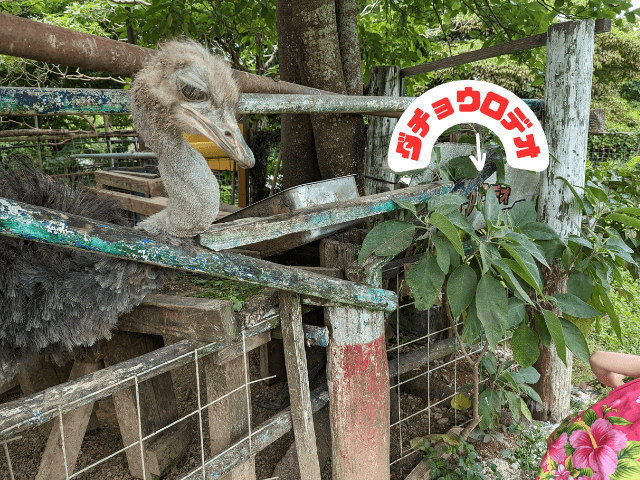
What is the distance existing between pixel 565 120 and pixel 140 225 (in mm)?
2213

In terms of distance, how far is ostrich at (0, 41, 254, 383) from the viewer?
1294 mm

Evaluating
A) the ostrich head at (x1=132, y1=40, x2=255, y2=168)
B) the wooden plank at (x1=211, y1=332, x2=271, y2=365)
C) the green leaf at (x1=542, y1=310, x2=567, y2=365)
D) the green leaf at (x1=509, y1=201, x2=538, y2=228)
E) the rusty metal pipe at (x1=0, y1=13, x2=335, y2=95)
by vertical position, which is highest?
the rusty metal pipe at (x1=0, y1=13, x2=335, y2=95)

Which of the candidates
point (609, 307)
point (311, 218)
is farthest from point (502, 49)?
point (311, 218)

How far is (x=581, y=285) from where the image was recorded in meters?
2.34

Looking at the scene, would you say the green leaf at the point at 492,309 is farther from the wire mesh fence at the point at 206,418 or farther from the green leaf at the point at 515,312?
the wire mesh fence at the point at 206,418

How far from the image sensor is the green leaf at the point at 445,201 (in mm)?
1935

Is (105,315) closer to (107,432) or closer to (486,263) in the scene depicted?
(486,263)

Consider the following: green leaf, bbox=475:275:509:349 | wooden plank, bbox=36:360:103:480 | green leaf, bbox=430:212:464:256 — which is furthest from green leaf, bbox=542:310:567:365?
wooden plank, bbox=36:360:103:480

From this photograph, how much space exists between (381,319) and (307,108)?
86 centimetres

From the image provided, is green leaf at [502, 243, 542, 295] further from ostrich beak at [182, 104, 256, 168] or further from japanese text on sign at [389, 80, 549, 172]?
ostrich beak at [182, 104, 256, 168]

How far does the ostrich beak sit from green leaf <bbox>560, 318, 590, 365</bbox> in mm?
1545

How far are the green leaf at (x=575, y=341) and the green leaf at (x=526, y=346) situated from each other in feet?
0.42

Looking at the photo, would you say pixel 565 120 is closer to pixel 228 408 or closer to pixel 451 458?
pixel 451 458

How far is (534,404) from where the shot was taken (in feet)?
10.1
